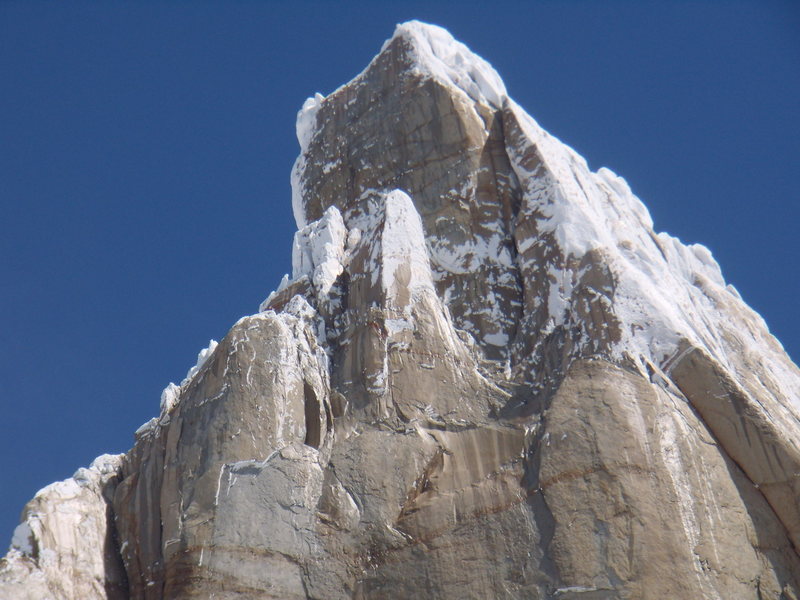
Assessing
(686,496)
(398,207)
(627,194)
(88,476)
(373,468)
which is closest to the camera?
(686,496)

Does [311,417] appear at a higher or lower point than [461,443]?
higher

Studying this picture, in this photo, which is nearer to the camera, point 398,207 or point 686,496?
point 686,496

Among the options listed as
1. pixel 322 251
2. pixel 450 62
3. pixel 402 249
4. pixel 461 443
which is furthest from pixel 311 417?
pixel 450 62

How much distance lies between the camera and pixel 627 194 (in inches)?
1594

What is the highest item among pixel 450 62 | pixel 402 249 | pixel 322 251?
pixel 450 62

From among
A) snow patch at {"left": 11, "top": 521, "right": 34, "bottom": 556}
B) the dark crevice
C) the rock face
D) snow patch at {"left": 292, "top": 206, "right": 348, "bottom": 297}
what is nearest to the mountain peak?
the rock face

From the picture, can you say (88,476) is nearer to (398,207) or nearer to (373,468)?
(373,468)

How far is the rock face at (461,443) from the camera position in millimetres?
24406

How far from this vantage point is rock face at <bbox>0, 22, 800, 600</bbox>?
24406mm

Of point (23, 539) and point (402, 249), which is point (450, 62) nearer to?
point (402, 249)

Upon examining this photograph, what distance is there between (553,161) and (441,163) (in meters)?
3.46

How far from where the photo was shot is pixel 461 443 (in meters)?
26.6

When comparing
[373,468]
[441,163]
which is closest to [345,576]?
[373,468]

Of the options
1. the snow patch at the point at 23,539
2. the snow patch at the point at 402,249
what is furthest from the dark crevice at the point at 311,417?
the snow patch at the point at 23,539
